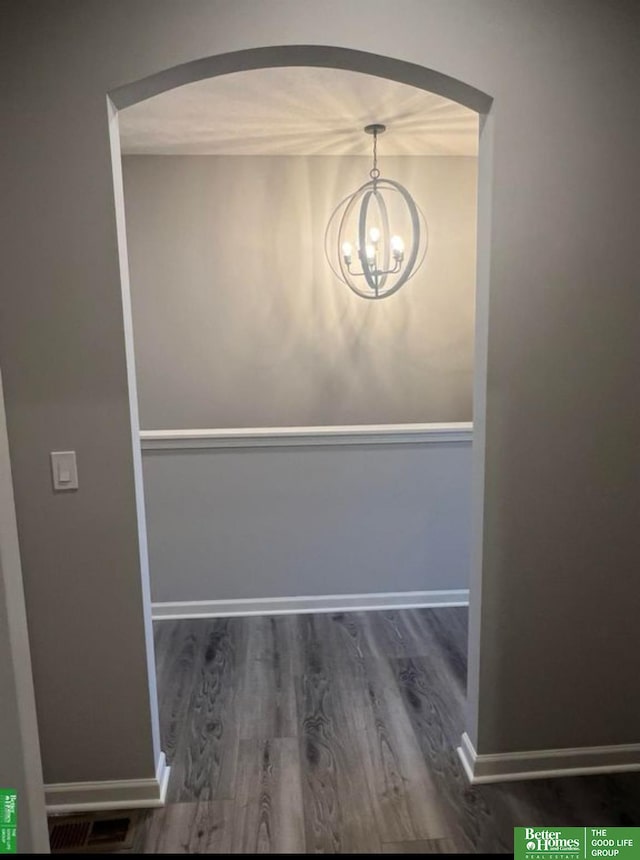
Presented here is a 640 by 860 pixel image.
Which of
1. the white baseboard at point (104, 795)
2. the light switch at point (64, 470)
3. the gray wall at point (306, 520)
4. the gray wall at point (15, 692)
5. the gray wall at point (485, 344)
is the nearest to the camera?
the gray wall at point (15, 692)

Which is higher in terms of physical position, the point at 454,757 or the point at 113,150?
the point at 113,150

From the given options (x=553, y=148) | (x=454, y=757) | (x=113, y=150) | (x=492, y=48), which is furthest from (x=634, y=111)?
(x=454, y=757)

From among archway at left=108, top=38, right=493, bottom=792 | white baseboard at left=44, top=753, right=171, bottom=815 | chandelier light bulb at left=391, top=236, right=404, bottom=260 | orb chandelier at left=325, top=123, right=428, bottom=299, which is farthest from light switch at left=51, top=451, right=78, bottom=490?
orb chandelier at left=325, top=123, right=428, bottom=299

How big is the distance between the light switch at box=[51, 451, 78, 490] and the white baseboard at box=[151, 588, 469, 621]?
1.59m

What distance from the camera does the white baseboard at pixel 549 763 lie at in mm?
1993

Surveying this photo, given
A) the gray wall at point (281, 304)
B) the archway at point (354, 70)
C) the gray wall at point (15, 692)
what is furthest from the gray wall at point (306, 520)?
the gray wall at point (15, 692)

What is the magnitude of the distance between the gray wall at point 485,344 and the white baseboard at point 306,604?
3.96 feet

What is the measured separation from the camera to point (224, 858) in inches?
65.6

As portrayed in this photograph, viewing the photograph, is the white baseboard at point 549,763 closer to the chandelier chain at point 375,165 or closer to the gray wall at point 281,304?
the gray wall at point 281,304

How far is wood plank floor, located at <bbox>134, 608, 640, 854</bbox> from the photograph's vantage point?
1.79 meters

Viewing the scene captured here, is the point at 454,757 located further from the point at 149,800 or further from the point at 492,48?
the point at 492,48

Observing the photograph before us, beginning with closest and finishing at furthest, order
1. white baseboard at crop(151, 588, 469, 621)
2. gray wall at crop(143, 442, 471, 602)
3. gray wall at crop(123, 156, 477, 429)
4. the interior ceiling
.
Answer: the interior ceiling
gray wall at crop(143, 442, 471, 602)
white baseboard at crop(151, 588, 469, 621)
gray wall at crop(123, 156, 477, 429)

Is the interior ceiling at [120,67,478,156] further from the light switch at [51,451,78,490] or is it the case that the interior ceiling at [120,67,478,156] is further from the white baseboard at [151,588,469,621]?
the white baseboard at [151,588,469,621]

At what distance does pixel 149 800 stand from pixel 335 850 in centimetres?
64
